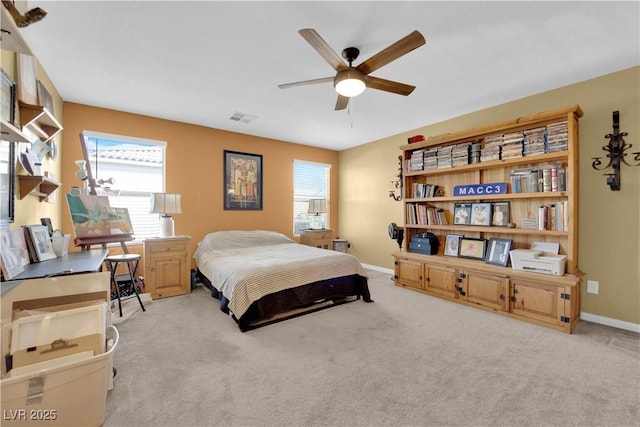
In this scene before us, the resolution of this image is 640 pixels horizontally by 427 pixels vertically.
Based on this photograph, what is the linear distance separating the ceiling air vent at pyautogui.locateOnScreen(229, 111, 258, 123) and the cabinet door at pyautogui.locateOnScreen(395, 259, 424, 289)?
3.09 metres

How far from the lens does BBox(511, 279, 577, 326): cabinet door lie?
2705mm

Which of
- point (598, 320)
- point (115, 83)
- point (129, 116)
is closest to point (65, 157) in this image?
point (129, 116)

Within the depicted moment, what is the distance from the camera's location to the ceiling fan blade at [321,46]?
69.2 inches

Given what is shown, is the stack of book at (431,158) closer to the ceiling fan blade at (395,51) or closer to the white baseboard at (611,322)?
the ceiling fan blade at (395,51)

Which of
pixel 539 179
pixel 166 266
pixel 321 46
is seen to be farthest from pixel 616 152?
pixel 166 266

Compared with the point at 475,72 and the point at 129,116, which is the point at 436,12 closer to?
the point at 475,72

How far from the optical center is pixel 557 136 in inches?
116

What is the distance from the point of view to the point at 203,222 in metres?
4.59

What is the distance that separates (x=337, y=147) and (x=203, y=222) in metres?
3.11

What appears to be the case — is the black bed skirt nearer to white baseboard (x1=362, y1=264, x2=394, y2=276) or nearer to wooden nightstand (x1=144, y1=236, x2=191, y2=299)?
wooden nightstand (x1=144, y1=236, x2=191, y2=299)

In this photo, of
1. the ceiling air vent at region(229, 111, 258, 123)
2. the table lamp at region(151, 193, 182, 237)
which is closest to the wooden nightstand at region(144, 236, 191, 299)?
the table lamp at region(151, 193, 182, 237)

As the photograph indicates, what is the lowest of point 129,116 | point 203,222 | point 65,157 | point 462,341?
point 462,341

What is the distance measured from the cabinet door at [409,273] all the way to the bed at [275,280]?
2.99ft

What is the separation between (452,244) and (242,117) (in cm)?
353
